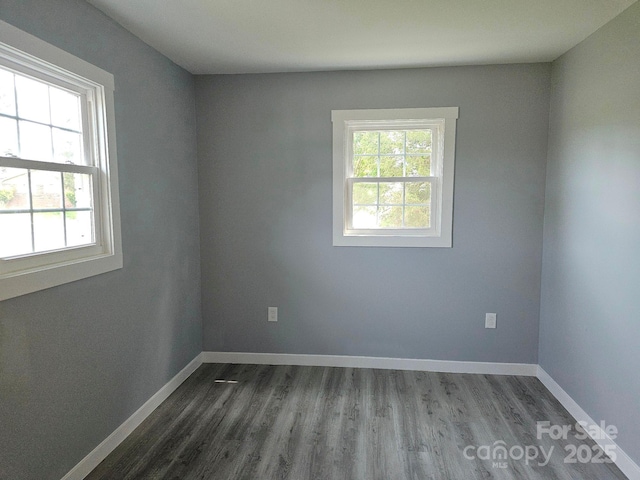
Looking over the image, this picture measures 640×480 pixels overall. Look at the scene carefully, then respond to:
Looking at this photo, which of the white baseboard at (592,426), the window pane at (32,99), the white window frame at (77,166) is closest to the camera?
the white window frame at (77,166)

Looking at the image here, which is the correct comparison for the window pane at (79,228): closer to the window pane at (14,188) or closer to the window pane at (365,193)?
the window pane at (14,188)

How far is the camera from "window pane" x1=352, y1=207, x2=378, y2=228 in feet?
11.2

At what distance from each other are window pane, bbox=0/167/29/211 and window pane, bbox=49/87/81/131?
0.35m

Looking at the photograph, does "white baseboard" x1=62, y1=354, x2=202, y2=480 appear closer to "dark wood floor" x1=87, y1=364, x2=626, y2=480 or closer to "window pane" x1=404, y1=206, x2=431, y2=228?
"dark wood floor" x1=87, y1=364, x2=626, y2=480

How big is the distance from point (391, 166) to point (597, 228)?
1.52 meters

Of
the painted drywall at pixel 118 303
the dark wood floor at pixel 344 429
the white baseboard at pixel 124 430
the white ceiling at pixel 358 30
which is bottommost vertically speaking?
the dark wood floor at pixel 344 429

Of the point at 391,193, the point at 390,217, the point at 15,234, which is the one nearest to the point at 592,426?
the point at 390,217

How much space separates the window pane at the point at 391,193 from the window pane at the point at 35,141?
7.66 ft

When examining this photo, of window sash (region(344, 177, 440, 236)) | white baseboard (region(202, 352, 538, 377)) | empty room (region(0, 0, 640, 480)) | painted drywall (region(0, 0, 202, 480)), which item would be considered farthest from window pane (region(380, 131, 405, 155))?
white baseboard (region(202, 352, 538, 377))

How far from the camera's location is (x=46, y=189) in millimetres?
1938

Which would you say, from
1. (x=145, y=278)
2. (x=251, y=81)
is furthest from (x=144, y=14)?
(x=145, y=278)

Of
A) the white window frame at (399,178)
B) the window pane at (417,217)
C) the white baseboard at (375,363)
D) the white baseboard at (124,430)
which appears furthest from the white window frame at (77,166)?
the window pane at (417,217)

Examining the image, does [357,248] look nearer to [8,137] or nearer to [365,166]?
[365,166]

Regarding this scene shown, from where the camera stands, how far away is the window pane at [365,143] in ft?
11.0
